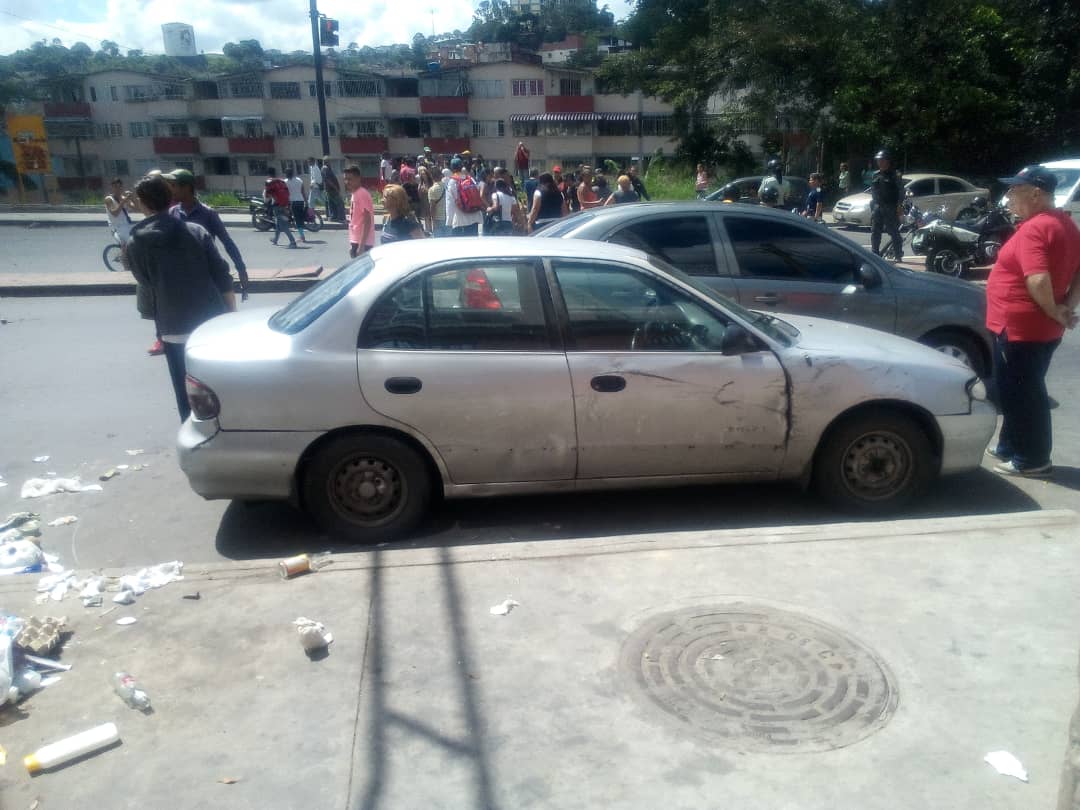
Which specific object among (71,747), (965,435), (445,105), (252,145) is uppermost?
(445,105)

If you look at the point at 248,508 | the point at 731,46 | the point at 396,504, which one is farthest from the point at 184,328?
the point at 731,46

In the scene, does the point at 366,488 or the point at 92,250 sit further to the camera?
the point at 92,250

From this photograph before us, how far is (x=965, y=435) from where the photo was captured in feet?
16.4

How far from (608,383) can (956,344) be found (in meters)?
4.04

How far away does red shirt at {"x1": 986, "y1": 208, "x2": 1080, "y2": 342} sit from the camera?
5160 millimetres

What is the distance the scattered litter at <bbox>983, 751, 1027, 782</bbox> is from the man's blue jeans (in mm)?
3143

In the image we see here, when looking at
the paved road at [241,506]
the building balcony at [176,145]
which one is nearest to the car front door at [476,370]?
the paved road at [241,506]

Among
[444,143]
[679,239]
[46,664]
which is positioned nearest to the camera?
[46,664]

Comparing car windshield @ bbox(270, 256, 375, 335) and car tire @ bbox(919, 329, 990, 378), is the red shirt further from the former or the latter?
car windshield @ bbox(270, 256, 375, 335)

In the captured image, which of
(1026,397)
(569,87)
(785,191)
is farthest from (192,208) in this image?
(569,87)

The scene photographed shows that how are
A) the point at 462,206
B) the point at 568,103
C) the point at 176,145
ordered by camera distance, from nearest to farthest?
the point at 462,206 < the point at 568,103 < the point at 176,145

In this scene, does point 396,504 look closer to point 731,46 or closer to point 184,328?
point 184,328

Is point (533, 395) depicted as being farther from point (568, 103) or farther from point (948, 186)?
point (568, 103)

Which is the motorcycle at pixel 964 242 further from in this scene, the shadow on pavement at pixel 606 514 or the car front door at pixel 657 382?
the car front door at pixel 657 382
